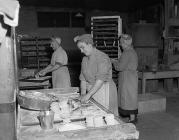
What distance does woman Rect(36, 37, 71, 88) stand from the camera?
4742mm

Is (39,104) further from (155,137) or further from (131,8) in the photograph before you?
(131,8)

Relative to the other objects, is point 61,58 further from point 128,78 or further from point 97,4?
point 97,4

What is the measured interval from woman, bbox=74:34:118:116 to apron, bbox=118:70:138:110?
1140mm

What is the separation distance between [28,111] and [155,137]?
2.34m

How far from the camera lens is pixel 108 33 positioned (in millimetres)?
5344

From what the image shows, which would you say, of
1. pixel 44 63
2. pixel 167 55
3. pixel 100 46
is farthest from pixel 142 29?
pixel 44 63

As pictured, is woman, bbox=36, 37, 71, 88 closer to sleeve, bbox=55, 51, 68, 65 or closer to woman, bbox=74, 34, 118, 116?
sleeve, bbox=55, 51, 68, 65

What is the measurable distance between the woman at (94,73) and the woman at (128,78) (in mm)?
1121

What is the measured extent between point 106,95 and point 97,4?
27.5ft

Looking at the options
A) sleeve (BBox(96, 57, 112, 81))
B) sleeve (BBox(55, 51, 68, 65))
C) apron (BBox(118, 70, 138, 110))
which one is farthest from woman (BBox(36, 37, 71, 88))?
sleeve (BBox(96, 57, 112, 81))

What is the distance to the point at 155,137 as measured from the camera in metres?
3.93

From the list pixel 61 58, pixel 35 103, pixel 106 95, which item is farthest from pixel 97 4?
pixel 35 103

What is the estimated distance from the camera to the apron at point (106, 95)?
10.4 feet

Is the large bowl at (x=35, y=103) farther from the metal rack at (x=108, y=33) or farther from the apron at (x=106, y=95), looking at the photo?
the metal rack at (x=108, y=33)
